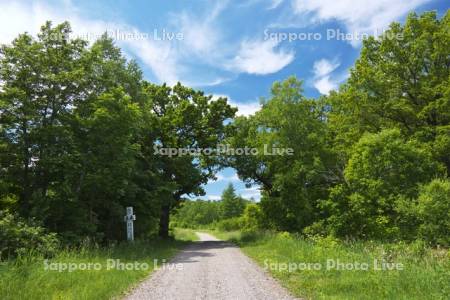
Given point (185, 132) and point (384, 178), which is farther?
point (185, 132)

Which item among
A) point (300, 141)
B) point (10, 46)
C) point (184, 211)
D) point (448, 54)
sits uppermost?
point (448, 54)

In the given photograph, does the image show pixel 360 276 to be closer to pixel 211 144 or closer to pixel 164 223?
pixel 211 144

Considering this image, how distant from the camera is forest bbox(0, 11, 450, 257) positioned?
58.0 ft

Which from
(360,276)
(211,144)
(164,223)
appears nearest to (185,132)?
(211,144)

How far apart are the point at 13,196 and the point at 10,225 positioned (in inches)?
239

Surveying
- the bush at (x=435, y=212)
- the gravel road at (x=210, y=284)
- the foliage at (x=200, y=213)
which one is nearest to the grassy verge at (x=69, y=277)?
the gravel road at (x=210, y=284)

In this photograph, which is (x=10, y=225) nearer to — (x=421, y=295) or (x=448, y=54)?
(x=421, y=295)

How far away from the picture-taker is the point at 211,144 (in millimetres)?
32938

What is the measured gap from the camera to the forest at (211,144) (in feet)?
58.0

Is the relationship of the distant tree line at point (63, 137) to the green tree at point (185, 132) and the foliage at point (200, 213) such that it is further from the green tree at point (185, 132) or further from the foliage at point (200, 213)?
the foliage at point (200, 213)

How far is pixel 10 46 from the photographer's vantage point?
1852cm

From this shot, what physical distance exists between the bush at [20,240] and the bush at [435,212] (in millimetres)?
→ 17450

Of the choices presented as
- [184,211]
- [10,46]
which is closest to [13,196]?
[10,46]

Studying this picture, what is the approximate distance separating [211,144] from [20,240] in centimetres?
2145
